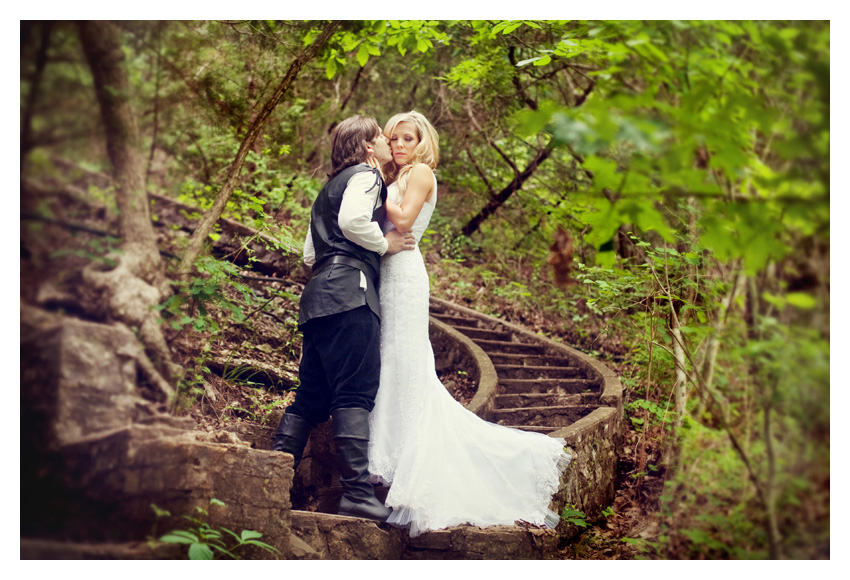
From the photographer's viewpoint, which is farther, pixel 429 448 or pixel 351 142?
pixel 351 142

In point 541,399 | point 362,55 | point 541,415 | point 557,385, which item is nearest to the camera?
point 362,55

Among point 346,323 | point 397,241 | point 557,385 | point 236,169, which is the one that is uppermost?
point 236,169

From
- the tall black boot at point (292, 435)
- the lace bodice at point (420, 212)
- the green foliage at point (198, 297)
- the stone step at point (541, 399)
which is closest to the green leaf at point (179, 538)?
the tall black boot at point (292, 435)

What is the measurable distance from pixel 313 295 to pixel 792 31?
2585 millimetres

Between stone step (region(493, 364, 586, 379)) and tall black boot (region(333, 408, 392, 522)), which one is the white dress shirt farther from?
stone step (region(493, 364, 586, 379))

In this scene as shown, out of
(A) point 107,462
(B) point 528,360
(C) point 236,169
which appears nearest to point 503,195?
(B) point 528,360

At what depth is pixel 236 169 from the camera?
12.0 ft

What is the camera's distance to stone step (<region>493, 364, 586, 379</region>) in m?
5.61

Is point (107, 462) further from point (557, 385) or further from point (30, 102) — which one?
point (557, 385)

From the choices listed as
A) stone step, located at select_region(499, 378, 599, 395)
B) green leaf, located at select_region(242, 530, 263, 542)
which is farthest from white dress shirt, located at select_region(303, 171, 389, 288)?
stone step, located at select_region(499, 378, 599, 395)

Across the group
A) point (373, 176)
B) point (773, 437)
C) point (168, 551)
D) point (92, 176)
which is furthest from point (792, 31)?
point (168, 551)

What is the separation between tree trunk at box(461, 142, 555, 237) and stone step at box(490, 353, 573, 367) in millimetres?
3172

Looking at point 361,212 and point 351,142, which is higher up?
point 351,142

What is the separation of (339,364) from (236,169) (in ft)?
5.00
